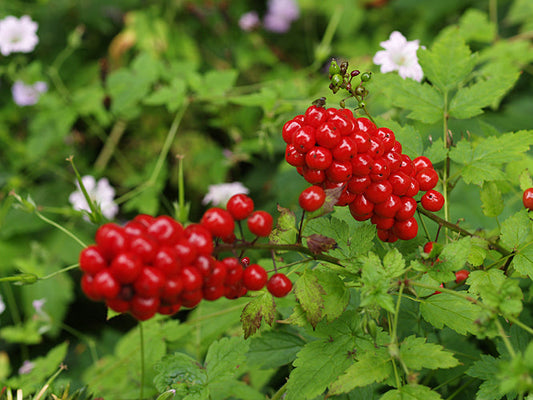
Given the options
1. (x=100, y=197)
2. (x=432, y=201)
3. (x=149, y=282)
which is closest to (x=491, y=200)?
(x=432, y=201)

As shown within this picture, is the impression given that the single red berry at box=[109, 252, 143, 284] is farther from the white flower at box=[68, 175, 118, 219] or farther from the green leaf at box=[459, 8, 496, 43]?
the green leaf at box=[459, 8, 496, 43]

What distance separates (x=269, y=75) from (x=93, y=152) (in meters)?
1.72

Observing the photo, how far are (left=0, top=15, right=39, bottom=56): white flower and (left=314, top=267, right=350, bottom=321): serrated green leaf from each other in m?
2.81

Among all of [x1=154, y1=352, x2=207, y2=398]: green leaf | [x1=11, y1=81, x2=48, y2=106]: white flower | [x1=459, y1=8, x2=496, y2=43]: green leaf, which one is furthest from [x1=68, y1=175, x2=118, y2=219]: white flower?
[x1=459, y1=8, x2=496, y2=43]: green leaf

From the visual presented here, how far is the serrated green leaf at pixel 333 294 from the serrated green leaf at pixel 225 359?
449mm

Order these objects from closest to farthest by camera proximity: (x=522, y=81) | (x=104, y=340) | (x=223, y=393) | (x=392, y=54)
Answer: (x=223, y=393) → (x=392, y=54) → (x=104, y=340) → (x=522, y=81)

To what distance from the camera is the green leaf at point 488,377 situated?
3.57 feet

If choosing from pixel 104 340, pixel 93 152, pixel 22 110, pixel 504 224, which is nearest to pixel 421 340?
pixel 504 224

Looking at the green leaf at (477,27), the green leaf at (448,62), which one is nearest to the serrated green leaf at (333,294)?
the green leaf at (448,62)

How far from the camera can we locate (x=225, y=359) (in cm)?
142

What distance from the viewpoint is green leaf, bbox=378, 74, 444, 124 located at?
61.1 inches

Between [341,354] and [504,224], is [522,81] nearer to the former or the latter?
[504,224]

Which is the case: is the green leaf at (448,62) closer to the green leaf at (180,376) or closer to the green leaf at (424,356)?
the green leaf at (424,356)

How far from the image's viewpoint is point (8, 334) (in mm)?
2277
